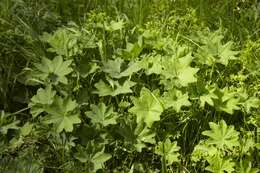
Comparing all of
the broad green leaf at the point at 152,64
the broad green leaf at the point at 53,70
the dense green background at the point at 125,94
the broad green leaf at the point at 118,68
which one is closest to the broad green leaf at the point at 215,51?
the dense green background at the point at 125,94

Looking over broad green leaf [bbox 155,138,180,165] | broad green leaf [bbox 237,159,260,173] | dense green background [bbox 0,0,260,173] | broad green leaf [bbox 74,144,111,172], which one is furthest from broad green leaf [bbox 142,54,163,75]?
broad green leaf [bbox 237,159,260,173]

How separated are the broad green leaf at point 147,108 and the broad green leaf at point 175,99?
44 mm

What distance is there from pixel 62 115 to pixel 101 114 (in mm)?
192

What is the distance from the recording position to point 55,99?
95.5 inches

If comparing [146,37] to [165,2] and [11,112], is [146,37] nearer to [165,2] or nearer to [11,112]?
[165,2]

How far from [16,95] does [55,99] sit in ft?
1.32

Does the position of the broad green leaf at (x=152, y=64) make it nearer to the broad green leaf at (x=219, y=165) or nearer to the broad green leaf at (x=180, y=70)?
the broad green leaf at (x=180, y=70)

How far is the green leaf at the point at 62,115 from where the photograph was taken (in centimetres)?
237

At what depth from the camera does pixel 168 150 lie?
243 centimetres

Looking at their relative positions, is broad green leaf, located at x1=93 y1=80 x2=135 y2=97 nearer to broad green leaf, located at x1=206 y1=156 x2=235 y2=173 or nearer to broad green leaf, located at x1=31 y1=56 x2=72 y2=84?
broad green leaf, located at x1=31 y1=56 x2=72 y2=84

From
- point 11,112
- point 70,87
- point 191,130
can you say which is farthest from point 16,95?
point 191,130

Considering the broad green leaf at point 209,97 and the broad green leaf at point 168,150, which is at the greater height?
the broad green leaf at point 209,97

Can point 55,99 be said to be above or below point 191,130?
above

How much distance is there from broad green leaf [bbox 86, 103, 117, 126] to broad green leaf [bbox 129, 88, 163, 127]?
0.33 feet
